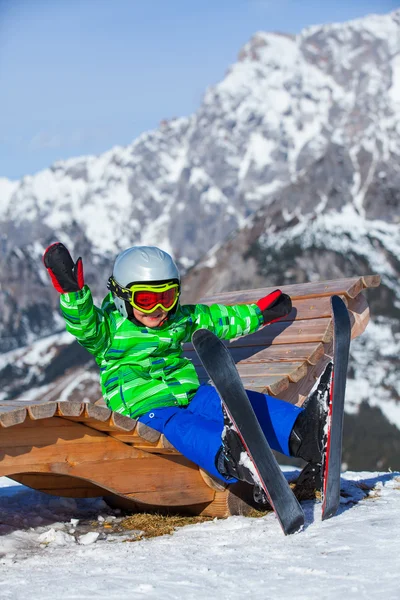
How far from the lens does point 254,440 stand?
398 centimetres

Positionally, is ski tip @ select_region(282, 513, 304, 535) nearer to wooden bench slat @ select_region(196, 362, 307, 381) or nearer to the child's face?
the child's face

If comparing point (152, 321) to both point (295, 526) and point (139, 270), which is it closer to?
point (139, 270)

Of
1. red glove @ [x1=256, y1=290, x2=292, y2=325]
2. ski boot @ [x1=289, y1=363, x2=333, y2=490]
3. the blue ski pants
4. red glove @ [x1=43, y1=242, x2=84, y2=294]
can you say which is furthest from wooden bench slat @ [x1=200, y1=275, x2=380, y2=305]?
ski boot @ [x1=289, y1=363, x2=333, y2=490]

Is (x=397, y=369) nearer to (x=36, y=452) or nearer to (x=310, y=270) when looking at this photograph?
(x=310, y=270)

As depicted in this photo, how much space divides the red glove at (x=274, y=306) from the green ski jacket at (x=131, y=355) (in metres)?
0.91

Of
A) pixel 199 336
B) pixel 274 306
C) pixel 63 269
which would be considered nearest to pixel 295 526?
pixel 199 336

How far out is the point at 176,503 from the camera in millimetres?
4887

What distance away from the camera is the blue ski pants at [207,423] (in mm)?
4402

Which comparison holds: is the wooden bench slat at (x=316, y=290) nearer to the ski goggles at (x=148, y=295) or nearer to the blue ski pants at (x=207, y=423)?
the ski goggles at (x=148, y=295)

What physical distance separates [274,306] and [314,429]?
1.90 metres

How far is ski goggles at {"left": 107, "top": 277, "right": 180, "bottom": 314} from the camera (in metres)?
4.98

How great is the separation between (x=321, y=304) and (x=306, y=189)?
5500 inches

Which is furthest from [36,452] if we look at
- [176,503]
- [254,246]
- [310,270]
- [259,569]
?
[254,246]

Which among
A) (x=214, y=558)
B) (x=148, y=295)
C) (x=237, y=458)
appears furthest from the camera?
(x=148, y=295)
